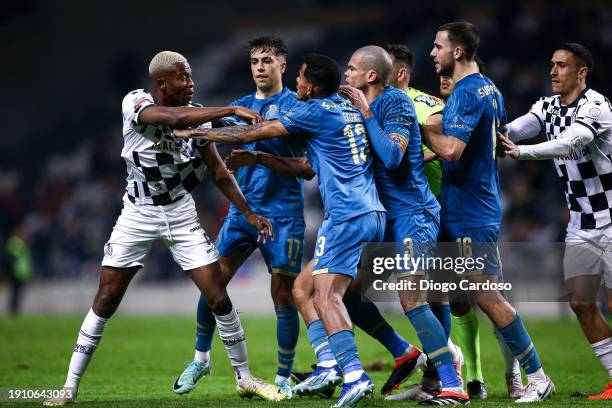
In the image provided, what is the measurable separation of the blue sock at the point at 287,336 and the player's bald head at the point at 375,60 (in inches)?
88.7

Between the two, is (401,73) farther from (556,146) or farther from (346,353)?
(346,353)

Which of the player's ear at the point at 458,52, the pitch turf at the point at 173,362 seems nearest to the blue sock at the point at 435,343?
the pitch turf at the point at 173,362

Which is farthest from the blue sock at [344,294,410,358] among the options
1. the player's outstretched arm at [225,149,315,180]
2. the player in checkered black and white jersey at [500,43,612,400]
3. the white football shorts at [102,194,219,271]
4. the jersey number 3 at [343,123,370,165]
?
the player in checkered black and white jersey at [500,43,612,400]

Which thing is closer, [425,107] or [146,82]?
[425,107]

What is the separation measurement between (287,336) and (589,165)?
3025mm

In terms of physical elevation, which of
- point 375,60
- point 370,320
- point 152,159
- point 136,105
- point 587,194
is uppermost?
point 375,60

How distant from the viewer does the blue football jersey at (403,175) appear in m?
7.33

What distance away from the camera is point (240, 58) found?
92.1 ft

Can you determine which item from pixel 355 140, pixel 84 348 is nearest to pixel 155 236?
pixel 84 348

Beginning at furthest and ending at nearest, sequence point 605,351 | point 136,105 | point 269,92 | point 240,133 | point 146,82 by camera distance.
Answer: point 146,82 < point 269,92 < point 605,351 < point 136,105 < point 240,133

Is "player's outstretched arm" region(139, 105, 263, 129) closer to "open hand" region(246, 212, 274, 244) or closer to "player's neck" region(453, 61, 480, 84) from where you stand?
"open hand" region(246, 212, 274, 244)

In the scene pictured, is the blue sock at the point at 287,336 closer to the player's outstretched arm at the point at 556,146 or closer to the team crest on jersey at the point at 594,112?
the player's outstretched arm at the point at 556,146

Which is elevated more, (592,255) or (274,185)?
(274,185)

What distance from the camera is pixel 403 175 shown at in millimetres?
7395
